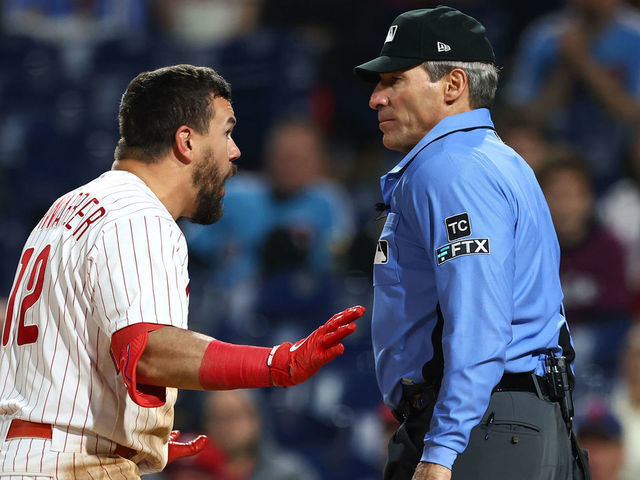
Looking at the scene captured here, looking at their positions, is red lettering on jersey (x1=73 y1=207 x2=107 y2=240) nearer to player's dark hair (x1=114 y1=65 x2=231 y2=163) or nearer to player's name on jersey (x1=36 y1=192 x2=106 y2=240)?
player's name on jersey (x1=36 y1=192 x2=106 y2=240)

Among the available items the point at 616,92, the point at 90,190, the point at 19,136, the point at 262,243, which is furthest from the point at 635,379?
the point at 19,136

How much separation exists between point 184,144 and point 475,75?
88 centimetres

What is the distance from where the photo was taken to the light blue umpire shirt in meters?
2.41

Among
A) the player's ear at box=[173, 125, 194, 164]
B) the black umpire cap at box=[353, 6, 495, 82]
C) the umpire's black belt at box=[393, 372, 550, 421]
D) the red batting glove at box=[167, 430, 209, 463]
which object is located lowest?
the red batting glove at box=[167, 430, 209, 463]

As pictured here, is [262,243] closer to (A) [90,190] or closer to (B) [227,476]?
(B) [227,476]

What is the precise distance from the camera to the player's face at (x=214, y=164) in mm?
2869

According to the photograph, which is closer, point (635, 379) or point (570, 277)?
point (635, 379)

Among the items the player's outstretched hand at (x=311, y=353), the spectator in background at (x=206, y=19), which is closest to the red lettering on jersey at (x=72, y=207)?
the player's outstretched hand at (x=311, y=353)

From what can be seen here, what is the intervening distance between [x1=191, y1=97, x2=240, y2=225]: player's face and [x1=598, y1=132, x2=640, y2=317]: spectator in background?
3707 mm

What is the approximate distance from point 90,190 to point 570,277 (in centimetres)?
377

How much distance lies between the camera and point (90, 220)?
2494mm

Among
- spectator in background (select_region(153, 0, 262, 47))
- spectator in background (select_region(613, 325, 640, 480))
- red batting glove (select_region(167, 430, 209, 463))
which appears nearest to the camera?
red batting glove (select_region(167, 430, 209, 463))

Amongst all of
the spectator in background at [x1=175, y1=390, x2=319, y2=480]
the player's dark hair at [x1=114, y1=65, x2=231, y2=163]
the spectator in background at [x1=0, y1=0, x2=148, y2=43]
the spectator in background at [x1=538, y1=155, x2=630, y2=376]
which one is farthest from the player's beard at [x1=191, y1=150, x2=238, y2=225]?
the spectator in background at [x1=0, y1=0, x2=148, y2=43]

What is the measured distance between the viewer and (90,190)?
262 cm
